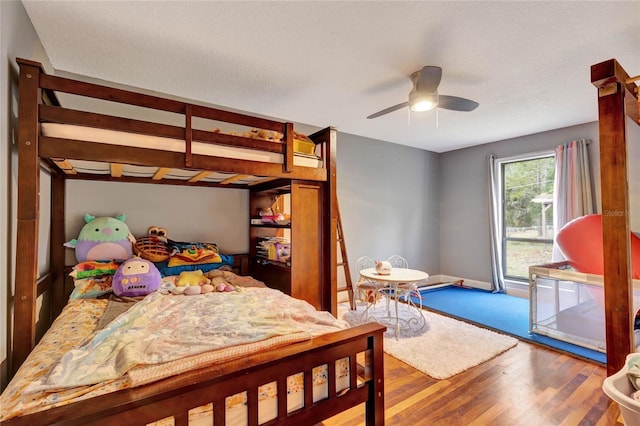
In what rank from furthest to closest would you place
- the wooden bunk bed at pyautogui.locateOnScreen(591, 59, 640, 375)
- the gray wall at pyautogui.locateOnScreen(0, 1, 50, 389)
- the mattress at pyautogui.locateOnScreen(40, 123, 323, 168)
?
the wooden bunk bed at pyautogui.locateOnScreen(591, 59, 640, 375)
the mattress at pyautogui.locateOnScreen(40, 123, 323, 168)
the gray wall at pyautogui.locateOnScreen(0, 1, 50, 389)

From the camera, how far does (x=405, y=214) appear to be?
5.14m

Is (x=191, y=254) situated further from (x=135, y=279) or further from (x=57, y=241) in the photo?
(x=57, y=241)

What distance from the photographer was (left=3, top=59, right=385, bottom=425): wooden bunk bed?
996 millimetres

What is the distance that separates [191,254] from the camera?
2.80 m

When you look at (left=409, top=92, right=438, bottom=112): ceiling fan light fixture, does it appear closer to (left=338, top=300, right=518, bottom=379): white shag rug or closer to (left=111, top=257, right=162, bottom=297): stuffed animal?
(left=338, top=300, right=518, bottom=379): white shag rug

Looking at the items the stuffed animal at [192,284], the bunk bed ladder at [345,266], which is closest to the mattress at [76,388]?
the stuffed animal at [192,284]

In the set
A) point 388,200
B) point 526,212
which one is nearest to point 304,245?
point 388,200

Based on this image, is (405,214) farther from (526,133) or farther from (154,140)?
(154,140)

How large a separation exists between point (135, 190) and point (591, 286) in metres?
4.34

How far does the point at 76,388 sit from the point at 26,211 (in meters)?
1.00

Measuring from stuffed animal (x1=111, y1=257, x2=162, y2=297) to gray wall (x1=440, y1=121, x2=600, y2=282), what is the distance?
16.0ft

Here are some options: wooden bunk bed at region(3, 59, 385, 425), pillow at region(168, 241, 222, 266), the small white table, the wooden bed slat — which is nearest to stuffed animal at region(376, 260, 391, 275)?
the small white table

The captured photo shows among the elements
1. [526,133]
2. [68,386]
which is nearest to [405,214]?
[526,133]

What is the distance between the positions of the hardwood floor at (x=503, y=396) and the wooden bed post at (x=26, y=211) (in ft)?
5.71
